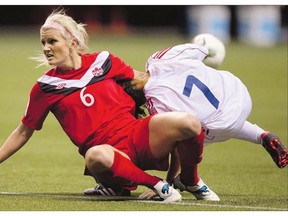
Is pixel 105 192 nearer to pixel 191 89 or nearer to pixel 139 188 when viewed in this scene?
pixel 139 188

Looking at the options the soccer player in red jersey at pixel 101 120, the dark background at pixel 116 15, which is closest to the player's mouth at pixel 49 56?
the soccer player in red jersey at pixel 101 120

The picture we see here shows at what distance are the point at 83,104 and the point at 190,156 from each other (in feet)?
2.69

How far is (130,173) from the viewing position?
20.6 feet

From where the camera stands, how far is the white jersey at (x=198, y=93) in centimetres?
658

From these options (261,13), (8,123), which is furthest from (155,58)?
(261,13)

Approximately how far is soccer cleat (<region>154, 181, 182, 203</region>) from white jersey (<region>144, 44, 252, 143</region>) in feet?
1.89

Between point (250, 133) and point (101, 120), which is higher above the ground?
point (101, 120)

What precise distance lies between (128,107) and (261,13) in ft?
86.2

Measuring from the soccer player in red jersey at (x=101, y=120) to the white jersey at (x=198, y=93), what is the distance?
0.22m

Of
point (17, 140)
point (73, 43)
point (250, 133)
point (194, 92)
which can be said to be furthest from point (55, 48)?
point (250, 133)

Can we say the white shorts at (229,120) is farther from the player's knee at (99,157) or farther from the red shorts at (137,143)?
the player's knee at (99,157)

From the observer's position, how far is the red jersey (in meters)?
6.50

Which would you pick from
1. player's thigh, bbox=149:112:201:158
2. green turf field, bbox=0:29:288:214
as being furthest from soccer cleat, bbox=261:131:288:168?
player's thigh, bbox=149:112:201:158

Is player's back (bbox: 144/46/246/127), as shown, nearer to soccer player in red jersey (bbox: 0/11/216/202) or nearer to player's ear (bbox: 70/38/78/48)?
soccer player in red jersey (bbox: 0/11/216/202)
